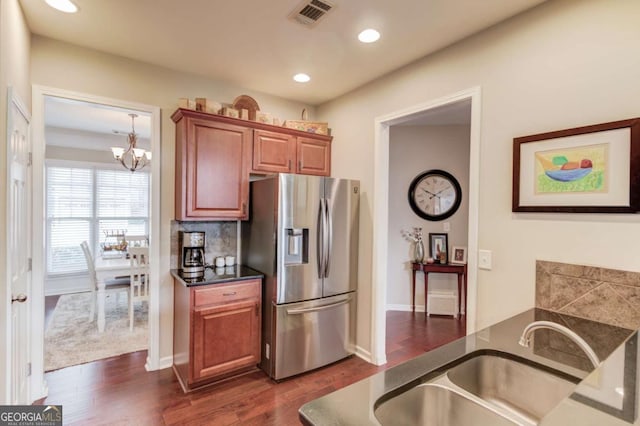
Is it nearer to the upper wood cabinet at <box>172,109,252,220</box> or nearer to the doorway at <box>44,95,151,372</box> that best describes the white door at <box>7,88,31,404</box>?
the upper wood cabinet at <box>172,109,252,220</box>

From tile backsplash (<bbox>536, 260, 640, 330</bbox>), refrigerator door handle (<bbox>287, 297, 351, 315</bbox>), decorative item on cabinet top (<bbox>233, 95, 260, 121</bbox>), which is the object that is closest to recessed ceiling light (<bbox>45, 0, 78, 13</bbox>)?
decorative item on cabinet top (<bbox>233, 95, 260, 121</bbox>)

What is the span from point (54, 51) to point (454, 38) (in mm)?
3035

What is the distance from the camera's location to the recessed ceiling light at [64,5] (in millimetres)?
1948

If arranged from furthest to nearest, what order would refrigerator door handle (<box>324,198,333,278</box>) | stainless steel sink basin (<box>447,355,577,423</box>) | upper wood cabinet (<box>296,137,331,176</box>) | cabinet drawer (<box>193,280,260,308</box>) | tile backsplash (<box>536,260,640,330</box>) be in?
upper wood cabinet (<box>296,137,331,176</box>) → refrigerator door handle (<box>324,198,333,278</box>) → cabinet drawer (<box>193,280,260,308</box>) → tile backsplash (<box>536,260,640,330</box>) → stainless steel sink basin (<box>447,355,577,423</box>)

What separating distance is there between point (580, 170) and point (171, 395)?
3.17m

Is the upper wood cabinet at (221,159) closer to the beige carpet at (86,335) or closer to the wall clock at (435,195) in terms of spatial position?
the beige carpet at (86,335)

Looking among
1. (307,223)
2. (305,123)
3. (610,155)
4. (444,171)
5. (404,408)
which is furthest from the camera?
(444,171)

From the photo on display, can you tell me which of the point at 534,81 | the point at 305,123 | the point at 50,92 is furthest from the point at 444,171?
the point at 50,92

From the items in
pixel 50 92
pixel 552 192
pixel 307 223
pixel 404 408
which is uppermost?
pixel 50 92

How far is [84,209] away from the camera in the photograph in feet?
18.0

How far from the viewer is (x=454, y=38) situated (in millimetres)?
2297

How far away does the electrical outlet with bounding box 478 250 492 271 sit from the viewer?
6.97ft

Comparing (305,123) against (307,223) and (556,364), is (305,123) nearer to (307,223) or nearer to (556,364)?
(307,223)

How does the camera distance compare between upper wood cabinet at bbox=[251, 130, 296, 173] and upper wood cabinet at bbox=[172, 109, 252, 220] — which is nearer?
upper wood cabinet at bbox=[172, 109, 252, 220]
